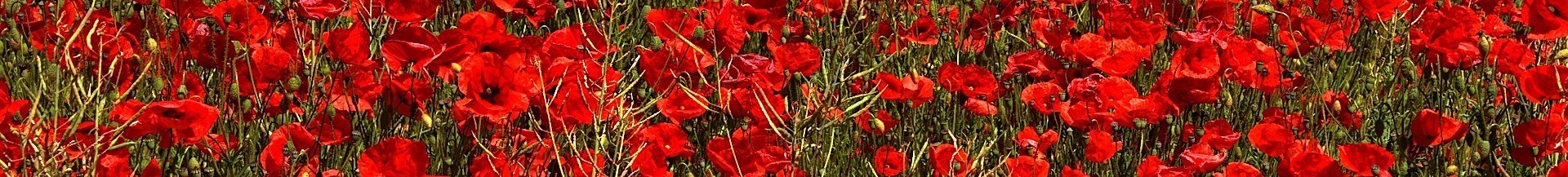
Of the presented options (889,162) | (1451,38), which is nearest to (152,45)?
(889,162)

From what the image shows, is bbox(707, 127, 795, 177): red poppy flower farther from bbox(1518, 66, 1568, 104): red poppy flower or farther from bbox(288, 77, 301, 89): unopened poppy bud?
bbox(1518, 66, 1568, 104): red poppy flower

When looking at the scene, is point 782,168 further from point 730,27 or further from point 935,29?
point 935,29

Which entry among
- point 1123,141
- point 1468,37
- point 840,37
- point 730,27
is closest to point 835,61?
point 840,37

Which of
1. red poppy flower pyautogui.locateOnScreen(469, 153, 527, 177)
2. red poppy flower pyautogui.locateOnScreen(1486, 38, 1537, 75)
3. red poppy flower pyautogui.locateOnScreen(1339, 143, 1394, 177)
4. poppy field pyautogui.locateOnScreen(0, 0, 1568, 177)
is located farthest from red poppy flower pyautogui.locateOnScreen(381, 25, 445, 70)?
red poppy flower pyautogui.locateOnScreen(1486, 38, 1537, 75)

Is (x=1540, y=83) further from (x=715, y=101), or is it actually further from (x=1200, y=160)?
(x=715, y=101)

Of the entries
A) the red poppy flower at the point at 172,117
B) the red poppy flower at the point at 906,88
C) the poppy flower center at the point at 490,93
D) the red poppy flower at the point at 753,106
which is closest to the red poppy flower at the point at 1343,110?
the red poppy flower at the point at 906,88
